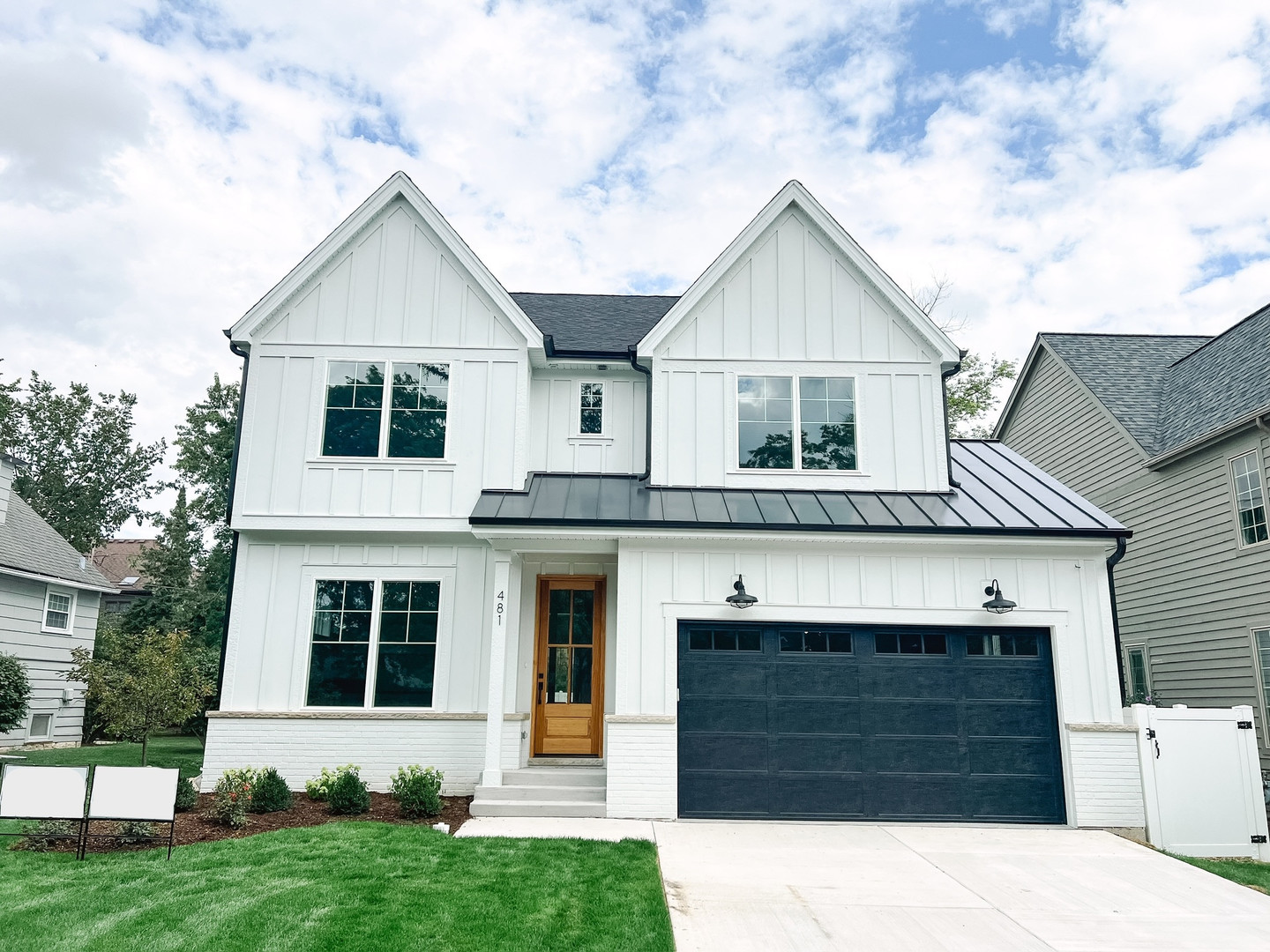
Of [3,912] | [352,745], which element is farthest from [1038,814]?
[3,912]

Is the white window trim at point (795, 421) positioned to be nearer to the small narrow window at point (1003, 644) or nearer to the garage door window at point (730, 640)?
the garage door window at point (730, 640)

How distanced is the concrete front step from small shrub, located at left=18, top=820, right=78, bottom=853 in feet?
13.2

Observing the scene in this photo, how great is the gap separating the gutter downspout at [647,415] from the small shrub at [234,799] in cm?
642

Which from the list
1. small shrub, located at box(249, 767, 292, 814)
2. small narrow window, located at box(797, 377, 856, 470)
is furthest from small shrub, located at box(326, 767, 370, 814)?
small narrow window, located at box(797, 377, 856, 470)

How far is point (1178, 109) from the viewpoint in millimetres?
14867

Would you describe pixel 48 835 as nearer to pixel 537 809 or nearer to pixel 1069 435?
pixel 537 809

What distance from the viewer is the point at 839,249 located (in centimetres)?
1243

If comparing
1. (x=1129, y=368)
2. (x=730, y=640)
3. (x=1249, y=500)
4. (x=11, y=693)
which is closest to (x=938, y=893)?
(x=730, y=640)

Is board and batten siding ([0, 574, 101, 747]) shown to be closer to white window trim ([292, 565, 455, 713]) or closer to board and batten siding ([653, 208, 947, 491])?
white window trim ([292, 565, 455, 713])

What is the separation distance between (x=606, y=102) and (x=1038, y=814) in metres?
13.1

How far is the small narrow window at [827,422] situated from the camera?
1182 cm

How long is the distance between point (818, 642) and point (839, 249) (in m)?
6.06

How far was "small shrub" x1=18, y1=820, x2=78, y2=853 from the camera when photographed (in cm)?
757

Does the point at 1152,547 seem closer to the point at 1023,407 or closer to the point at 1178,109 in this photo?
the point at 1023,407
